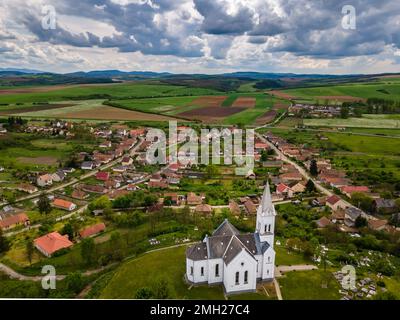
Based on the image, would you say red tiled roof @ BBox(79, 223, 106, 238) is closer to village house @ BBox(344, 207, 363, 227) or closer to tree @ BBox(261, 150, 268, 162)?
village house @ BBox(344, 207, 363, 227)

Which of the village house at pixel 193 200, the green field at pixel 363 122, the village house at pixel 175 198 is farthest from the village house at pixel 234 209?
the green field at pixel 363 122

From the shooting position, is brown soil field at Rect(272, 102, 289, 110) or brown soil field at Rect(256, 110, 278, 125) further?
brown soil field at Rect(272, 102, 289, 110)

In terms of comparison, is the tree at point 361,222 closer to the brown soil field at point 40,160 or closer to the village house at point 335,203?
the village house at point 335,203

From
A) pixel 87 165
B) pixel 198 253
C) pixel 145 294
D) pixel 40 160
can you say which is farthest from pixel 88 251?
pixel 40 160

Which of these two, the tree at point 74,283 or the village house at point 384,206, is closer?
the tree at point 74,283

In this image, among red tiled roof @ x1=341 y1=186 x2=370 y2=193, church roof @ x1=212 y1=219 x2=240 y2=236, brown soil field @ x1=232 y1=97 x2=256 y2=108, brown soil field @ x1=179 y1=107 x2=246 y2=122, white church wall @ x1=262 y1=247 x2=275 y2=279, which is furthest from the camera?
brown soil field @ x1=232 y1=97 x2=256 y2=108

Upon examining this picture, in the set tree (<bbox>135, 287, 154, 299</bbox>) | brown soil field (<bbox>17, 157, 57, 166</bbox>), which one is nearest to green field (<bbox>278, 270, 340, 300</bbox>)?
tree (<bbox>135, 287, 154, 299</bbox>)

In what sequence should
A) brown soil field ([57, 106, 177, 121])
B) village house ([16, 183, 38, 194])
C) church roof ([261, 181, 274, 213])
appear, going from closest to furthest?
church roof ([261, 181, 274, 213]), village house ([16, 183, 38, 194]), brown soil field ([57, 106, 177, 121])
